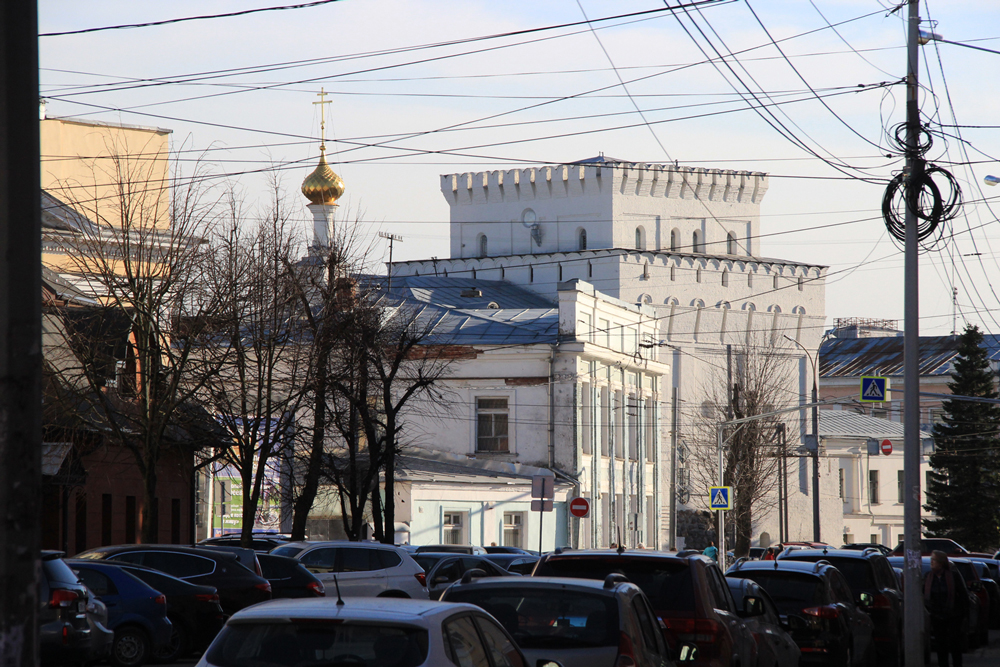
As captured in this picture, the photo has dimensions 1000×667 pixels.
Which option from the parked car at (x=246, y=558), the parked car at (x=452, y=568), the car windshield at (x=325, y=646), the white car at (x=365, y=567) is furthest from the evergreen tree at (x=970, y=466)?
the car windshield at (x=325, y=646)

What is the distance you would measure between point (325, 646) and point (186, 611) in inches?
440

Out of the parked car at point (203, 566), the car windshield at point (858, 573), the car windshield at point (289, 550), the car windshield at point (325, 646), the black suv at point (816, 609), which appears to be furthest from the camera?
the car windshield at point (289, 550)

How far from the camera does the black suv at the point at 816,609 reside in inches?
612

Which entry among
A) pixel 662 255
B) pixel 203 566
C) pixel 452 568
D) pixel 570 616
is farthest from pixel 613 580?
pixel 662 255

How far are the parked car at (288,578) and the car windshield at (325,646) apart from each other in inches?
528

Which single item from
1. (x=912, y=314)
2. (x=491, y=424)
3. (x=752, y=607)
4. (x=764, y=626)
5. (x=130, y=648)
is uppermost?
(x=912, y=314)

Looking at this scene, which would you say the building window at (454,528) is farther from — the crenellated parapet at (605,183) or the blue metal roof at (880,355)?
the blue metal roof at (880,355)

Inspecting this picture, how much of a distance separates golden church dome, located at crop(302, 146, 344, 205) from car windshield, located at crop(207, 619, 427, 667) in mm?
52075

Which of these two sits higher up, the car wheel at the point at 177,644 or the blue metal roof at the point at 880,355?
the blue metal roof at the point at 880,355

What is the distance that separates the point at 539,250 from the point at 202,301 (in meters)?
49.6

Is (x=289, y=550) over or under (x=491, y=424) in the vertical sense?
under

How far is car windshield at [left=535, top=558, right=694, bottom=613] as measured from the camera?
37.3 feet

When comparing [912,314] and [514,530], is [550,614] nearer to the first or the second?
[912,314]

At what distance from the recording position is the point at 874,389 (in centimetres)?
3562
